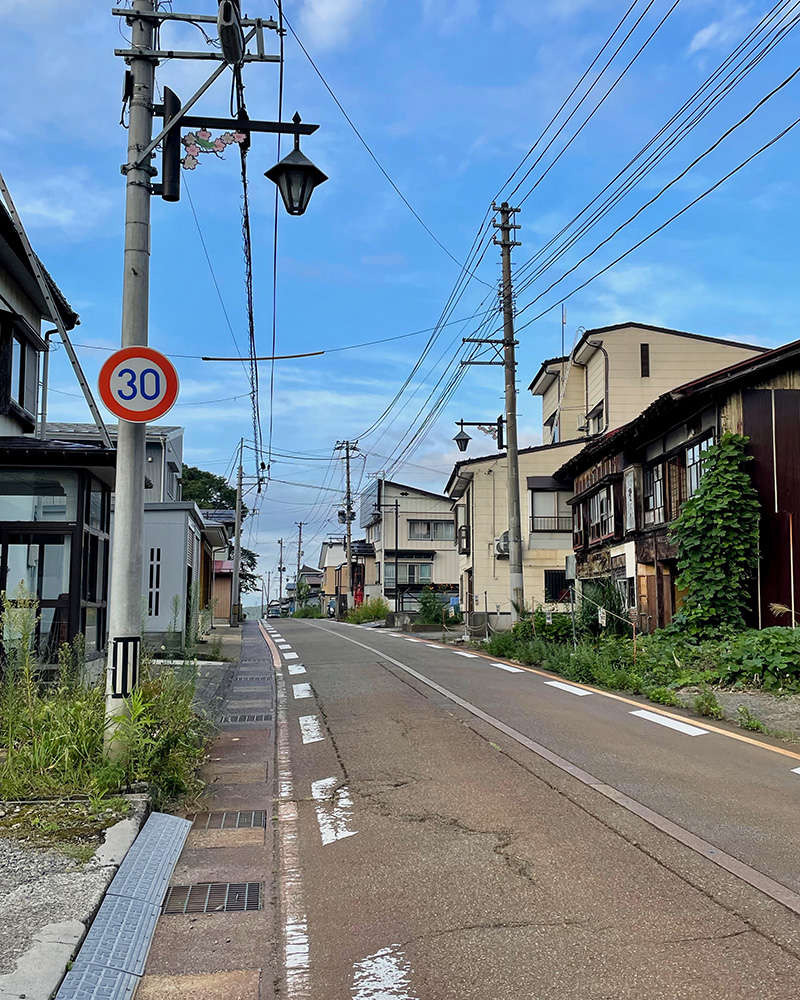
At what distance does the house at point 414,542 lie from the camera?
2608 inches

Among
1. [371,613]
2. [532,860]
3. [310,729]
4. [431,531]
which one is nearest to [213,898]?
Answer: [532,860]

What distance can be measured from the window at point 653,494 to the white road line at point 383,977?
65.2 ft

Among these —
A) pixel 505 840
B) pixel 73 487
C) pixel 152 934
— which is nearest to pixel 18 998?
pixel 152 934

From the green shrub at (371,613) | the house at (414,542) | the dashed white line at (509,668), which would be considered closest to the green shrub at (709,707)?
the dashed white line at (509,668)

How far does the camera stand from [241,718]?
1160 centimetres

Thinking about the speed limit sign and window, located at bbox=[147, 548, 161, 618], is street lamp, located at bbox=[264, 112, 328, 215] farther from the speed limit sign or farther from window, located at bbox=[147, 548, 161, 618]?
window, located at bbox=[147, 548, 161, 618]

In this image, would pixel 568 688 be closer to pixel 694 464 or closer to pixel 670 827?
pixel 694 464

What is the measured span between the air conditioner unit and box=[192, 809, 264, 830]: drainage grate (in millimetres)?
33953

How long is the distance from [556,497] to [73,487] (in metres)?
30.4

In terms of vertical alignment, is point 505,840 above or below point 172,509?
below

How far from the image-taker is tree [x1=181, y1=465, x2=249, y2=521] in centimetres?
6725

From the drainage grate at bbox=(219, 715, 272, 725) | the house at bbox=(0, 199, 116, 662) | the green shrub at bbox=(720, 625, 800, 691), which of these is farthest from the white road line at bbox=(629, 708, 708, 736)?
the house at bbox=(0, 199, 116, 662)

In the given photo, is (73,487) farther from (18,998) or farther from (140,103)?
(18,998)

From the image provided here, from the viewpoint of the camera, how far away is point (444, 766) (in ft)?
27.1
